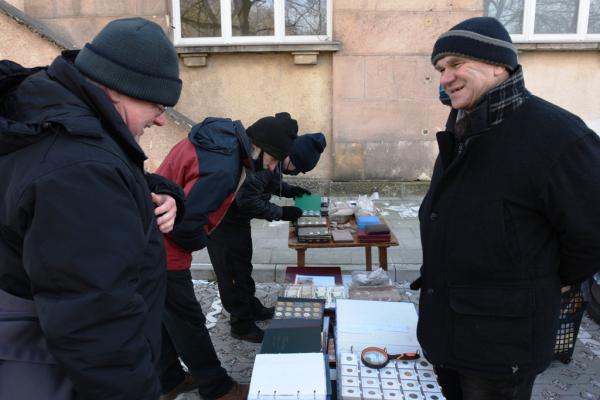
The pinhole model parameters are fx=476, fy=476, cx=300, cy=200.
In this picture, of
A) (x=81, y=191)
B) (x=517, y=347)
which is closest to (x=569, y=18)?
(x=517, y=347)

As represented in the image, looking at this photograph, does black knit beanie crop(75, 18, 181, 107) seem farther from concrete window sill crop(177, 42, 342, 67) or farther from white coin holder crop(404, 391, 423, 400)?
concrete window sill crop(177, 42, 342, 67)

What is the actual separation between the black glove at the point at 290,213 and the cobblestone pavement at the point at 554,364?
918 mm

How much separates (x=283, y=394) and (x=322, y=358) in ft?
0.90

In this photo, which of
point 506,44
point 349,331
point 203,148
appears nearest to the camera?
point 506,44

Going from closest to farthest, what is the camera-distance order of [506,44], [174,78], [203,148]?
1. [174,78]
2. [506,44]
3. [203,148]

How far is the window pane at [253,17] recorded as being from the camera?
6.91 metres

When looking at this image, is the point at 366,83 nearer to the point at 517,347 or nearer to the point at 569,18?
the point at 569,18

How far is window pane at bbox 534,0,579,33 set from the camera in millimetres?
6910

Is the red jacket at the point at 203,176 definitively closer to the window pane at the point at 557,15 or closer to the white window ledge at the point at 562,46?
the white window ledge at the point at 562,46

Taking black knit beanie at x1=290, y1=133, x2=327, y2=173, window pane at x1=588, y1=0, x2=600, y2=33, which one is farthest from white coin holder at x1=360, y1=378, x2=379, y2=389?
window pane at x1=588, y1=0, x2=600, y2=33

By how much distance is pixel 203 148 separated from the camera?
2.59m

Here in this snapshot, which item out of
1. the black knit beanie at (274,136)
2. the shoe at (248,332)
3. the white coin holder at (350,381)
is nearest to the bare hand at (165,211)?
the white coin holder at (350,381)

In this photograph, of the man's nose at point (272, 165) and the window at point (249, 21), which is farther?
the window at point (249, 21)

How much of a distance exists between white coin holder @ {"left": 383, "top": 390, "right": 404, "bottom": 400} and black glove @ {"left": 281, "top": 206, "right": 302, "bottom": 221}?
74.0 inches
